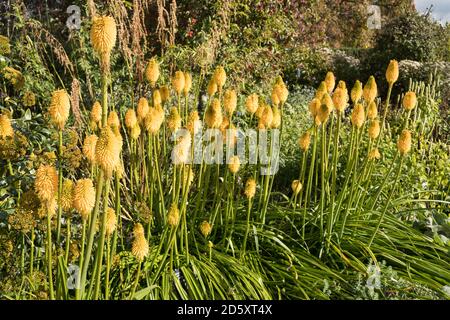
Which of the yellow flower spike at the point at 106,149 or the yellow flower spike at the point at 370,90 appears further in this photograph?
the yellow flower spike at the point at 370,90

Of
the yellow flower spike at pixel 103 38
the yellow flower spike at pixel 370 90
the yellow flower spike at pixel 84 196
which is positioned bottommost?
the yellow flower spike at pixel 84 196

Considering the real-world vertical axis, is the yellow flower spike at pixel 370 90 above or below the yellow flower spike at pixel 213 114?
above

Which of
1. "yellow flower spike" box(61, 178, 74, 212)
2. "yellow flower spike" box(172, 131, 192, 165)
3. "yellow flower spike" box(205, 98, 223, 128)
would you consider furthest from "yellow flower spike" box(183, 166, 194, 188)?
"yellow flower spike" box(61, 178, 74, 212)

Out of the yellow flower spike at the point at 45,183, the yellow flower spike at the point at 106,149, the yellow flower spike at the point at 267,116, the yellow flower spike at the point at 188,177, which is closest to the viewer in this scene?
the yellow flower spike at the point at 106,149

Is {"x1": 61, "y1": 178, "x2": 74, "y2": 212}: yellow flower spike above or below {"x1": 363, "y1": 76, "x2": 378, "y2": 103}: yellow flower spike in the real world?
below

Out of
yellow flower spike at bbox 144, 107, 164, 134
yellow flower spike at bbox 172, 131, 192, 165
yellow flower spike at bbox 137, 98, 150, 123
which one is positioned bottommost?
yellow flower spike at bbox 172, 131, 192, 165

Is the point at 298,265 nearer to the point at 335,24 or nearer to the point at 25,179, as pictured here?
the point at 25,179

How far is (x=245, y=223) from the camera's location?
2631mm

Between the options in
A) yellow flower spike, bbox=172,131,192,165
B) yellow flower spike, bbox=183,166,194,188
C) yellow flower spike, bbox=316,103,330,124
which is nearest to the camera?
yellow flower spike, bbox=172,131,192,165

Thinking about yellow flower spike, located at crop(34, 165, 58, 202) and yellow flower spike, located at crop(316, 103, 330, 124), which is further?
yellow flower spike, located at crop(316, 103, 330, 124)

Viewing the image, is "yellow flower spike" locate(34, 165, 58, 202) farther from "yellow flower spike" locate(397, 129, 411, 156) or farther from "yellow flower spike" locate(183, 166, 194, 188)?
"yellow flower spike" locate(397, 129, 411, 156)

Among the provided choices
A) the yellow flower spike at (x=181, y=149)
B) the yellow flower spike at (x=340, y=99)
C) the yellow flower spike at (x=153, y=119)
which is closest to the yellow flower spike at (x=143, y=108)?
the yellow flower spike at (x=153, y=119)

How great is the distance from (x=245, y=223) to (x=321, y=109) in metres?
0.64

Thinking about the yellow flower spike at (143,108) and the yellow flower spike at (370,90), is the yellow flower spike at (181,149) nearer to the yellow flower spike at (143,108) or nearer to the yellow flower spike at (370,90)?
the yellow flower spike at (143,108)
